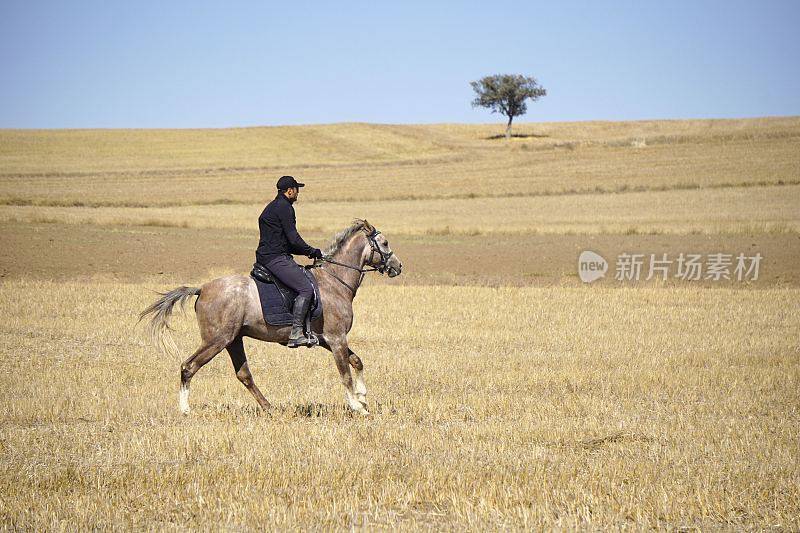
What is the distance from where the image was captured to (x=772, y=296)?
70.8 ft

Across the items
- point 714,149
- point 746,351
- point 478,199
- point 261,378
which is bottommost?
point 261,378

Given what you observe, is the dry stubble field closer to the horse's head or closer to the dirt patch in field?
the dirt patch in field

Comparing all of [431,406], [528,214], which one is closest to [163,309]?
[431,406]

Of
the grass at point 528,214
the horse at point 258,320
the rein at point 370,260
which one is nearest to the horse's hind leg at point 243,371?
the horse at point 258,320

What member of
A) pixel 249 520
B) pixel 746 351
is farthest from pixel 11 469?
pixel 746 351

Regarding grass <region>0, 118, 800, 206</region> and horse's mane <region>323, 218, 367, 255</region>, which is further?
grass <region>0, 118, 800, 206</region>

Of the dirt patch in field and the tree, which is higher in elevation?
the tree

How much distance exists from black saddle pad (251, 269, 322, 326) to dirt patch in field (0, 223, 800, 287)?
16662 mm

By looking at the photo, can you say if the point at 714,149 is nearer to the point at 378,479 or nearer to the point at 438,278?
the point at 438,278

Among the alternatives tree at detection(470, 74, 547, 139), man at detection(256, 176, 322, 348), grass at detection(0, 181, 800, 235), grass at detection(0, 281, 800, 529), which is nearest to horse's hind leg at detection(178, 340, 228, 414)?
grass at detection(0, 281, 800, 529)

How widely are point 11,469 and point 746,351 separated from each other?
12.1 meters

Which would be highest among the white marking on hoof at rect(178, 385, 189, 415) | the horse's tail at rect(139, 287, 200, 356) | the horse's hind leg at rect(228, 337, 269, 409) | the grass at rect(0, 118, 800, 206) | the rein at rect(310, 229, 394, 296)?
the grass at rect(0, 118, 800, 206)

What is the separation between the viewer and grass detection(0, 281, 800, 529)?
6559 millimetres

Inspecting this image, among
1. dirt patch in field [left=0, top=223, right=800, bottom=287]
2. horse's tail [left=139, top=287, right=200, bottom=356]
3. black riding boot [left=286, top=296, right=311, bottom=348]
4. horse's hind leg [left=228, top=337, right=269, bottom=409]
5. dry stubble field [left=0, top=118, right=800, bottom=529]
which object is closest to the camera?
dry stubble field [left=0, top=118, right=800, bottom=529]
